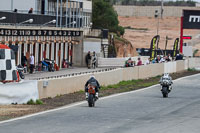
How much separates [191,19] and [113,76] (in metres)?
27.7

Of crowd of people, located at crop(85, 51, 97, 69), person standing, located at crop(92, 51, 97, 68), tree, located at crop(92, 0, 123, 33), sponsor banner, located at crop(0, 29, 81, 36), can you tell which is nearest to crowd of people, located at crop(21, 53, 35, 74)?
sponsor banner, located at crop(0, 29, 81, 36)

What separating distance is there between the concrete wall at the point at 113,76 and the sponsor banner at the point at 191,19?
17.2ft

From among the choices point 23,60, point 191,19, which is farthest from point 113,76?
point 191,19

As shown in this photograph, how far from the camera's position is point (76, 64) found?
5203cm

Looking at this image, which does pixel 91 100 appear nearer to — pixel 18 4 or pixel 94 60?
pixel 18 4

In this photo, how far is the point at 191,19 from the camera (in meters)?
63.8

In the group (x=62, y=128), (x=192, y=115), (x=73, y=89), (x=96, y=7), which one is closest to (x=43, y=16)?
(x=73, y=89)

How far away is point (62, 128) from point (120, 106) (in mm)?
7960

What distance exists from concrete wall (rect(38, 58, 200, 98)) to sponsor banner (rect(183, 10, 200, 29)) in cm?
523

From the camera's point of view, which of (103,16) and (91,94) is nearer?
(91,94)

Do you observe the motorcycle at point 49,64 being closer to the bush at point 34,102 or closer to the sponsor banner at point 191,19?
the bush at point 34,102

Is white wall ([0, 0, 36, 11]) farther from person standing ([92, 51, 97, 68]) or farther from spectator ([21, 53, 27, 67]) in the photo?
person standing ([92, 51, 97, 68])

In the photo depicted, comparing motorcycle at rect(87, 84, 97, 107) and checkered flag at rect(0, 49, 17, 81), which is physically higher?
checkered flag at rect(0, 49, 17, 81)

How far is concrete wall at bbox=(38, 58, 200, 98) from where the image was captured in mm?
28052
